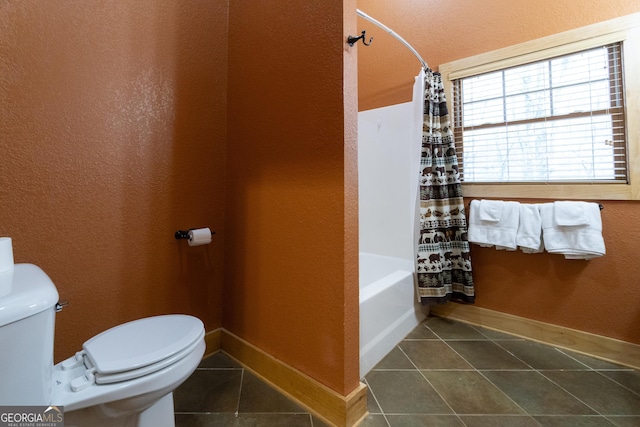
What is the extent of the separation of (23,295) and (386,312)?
1590 millimetres

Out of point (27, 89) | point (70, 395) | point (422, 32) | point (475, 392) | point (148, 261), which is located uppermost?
point (422, 32)

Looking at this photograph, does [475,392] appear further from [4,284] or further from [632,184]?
[4,284]

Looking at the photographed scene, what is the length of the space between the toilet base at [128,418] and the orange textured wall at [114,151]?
518 mm

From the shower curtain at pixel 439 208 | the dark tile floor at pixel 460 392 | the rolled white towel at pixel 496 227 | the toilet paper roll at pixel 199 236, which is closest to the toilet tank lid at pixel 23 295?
the toilet paper roll at pixel 199 236

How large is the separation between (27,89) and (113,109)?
28 centimetres

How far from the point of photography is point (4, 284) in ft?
2.45

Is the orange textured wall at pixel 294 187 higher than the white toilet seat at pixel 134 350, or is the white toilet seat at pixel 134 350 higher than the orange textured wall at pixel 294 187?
the orange textured wall at pixel 294 187

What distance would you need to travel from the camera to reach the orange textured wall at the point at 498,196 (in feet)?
5.16

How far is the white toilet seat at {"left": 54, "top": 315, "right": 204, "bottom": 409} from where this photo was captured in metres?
0.80

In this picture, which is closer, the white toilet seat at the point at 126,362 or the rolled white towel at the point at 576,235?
the white toilet seat at the point at 126,362

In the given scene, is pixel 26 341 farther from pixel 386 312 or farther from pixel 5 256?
pixel 386 312

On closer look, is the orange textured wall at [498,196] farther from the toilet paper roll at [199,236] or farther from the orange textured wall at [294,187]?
the toilet paper roll at [199,236]

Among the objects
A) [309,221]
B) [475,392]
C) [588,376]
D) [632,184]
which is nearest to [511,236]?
[632,184]

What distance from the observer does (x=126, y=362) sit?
0.85 metres
